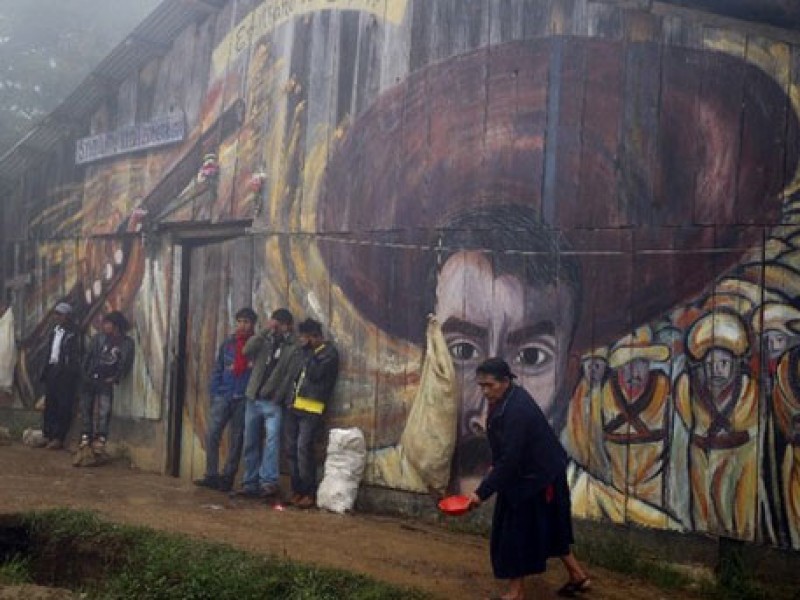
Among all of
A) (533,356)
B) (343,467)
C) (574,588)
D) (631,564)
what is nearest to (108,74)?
(343,467)

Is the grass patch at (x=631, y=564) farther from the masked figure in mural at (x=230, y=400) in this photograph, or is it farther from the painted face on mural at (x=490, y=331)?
the masked figure in mural at (x=230, y=400)

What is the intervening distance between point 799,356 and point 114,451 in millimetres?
8072

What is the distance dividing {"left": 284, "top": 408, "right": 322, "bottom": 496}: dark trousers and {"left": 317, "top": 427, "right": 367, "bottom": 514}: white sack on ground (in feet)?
1.07

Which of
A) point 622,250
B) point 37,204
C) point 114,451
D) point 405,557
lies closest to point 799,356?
point 622,250

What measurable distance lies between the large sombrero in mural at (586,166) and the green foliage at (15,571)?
352 centimetres

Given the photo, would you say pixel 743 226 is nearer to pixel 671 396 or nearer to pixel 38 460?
pixel 671 396

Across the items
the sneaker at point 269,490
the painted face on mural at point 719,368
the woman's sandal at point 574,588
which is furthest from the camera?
the sneaker at point 269,490

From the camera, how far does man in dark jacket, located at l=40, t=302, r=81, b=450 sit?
11883mm

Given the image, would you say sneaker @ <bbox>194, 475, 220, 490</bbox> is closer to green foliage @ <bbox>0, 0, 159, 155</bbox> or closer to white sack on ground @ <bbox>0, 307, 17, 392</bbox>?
white sack on ground @ <bbox>0, 307, 17, 392</bbox>

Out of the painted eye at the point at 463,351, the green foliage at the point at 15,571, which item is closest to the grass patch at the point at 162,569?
the green foliage at the point at 15,571

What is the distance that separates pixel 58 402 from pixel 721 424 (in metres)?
8.60

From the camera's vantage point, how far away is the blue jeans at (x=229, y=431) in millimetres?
9586

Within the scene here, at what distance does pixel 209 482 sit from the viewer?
381 inches

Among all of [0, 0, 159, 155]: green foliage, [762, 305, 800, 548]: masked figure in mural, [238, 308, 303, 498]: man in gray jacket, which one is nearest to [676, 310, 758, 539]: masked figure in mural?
[762, 305, 800, 548]: masked figure in mural
